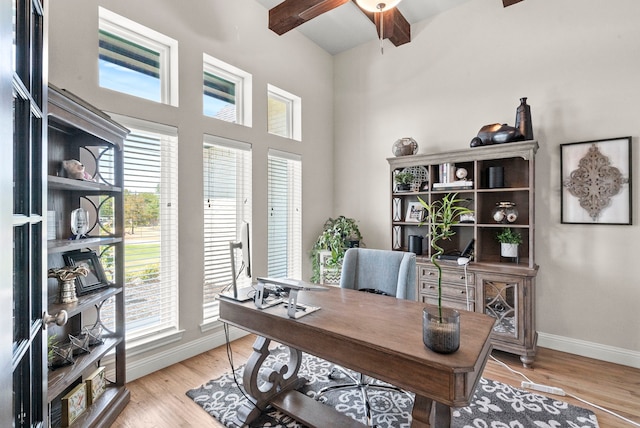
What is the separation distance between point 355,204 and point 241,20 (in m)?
2.44

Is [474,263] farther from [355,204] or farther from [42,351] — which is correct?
[42,351]

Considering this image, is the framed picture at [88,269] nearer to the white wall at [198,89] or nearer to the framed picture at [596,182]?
the white wall at [198,89]

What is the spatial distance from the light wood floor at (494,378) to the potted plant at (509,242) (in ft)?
2.99

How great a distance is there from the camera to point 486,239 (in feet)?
10.5

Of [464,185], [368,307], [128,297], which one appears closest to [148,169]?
[128,297]

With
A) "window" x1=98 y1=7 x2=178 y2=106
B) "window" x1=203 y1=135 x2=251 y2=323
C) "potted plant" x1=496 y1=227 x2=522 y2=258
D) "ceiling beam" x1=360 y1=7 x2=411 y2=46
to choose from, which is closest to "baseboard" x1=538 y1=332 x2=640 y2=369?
"potted plant" x1=496 y1=227 x2=522 y2=258

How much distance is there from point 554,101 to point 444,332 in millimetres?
2824

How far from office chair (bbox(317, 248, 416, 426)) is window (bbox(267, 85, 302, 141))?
208 centimetres

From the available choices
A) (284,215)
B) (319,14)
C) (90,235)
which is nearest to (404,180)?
(284,215)

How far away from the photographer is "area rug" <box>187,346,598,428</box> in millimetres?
1906

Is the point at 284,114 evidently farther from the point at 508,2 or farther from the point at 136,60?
the point at 508,2

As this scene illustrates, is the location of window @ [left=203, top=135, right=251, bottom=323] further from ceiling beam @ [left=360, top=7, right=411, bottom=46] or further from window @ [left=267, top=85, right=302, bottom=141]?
ceiling beam @ [left=360, top=7, right=411, bottom=46]

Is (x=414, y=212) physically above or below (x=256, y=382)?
above

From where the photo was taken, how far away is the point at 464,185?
3.04 meters
